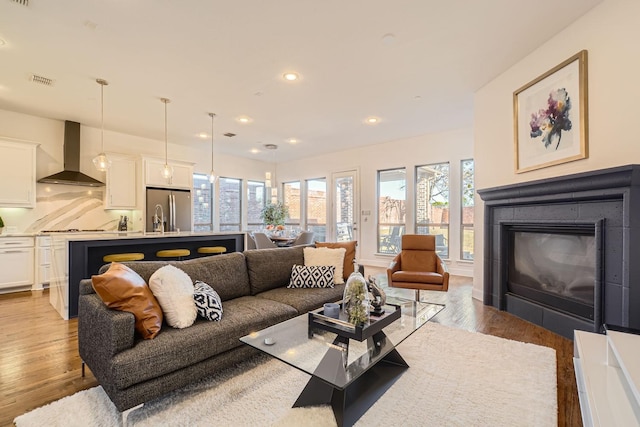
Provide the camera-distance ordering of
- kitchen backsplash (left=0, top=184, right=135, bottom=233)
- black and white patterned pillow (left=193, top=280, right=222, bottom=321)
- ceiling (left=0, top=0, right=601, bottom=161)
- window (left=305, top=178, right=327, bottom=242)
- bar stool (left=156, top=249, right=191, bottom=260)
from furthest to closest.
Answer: window (left=305, top=178, right=327, bottom=242), kitchen backsplash (left=0, top=184, right=135, bottom=233), bar stool (left=156, top=249, right=191, bottom=260), ceiling (left=0, top=0, right=601, bottom=161), black and white patterned pillow (left=193, top=280, right=222, bottom=321)

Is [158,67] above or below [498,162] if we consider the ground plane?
above

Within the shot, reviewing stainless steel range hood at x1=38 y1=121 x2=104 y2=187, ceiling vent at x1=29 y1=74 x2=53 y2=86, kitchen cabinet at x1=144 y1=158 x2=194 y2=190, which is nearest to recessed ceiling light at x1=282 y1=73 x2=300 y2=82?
ceiling vent at x1=29 y1=74 x2=53 y2=86

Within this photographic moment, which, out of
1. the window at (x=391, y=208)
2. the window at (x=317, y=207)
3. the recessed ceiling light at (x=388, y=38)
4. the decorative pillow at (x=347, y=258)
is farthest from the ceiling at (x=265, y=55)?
the window at (x=317, y=207)

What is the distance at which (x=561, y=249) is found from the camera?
10.3 ft

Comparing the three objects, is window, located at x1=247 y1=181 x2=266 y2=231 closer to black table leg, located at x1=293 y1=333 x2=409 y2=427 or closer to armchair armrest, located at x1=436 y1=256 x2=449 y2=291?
armchair armrest, located at x1=436 y1=256 x2=449 y2=291

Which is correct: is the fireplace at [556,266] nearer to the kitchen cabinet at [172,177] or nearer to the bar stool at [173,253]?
the bar stool at [173,253]

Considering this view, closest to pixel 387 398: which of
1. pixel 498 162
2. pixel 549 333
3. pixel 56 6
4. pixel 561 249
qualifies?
pixel 549 333

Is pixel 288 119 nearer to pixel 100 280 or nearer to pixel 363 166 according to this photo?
pixel 363 166

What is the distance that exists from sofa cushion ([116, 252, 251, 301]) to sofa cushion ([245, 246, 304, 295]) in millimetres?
71

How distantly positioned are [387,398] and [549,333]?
2146 millimetres

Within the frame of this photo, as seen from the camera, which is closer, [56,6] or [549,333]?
[56,6]

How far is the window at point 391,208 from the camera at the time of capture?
22.4ft

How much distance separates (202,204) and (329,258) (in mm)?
5069

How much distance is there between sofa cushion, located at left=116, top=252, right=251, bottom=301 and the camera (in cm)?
257
